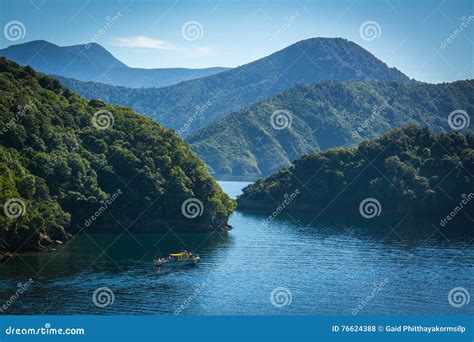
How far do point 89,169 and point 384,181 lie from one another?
63.7 m

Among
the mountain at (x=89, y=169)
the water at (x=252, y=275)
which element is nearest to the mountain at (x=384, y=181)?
the mountain at (x=89, y=169)

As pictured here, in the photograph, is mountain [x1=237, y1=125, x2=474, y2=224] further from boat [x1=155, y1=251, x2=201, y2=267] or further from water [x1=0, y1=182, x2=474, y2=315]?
boat [x1=155, y1=251, x2=201, y2=267]

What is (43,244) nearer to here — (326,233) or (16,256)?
(16,256)

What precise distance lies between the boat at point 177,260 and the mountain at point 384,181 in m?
51.4

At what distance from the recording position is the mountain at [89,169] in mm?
82188

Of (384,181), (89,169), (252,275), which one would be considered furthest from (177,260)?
(384,181)

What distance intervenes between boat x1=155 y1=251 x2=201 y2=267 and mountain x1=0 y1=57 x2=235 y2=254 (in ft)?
53.1

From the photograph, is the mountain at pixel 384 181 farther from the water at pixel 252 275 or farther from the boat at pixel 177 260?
the boat at pixel 177 260

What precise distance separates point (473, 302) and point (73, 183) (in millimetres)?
55594

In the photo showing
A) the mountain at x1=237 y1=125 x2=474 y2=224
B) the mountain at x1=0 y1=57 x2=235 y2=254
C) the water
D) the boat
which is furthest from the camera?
the mountain at x1=237 y1=125 x2=474 y2=224

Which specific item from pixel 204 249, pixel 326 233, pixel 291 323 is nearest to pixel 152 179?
pixel 204 249

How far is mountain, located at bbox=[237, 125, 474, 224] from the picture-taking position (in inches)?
4860

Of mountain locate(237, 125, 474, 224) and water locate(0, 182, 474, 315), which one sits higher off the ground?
mountain locate(237, 125, 474, 224)

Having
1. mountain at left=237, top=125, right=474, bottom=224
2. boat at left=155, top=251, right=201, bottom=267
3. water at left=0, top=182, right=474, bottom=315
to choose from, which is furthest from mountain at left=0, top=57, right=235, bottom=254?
mountain at left=237, top=125, right=474, bottom=224
